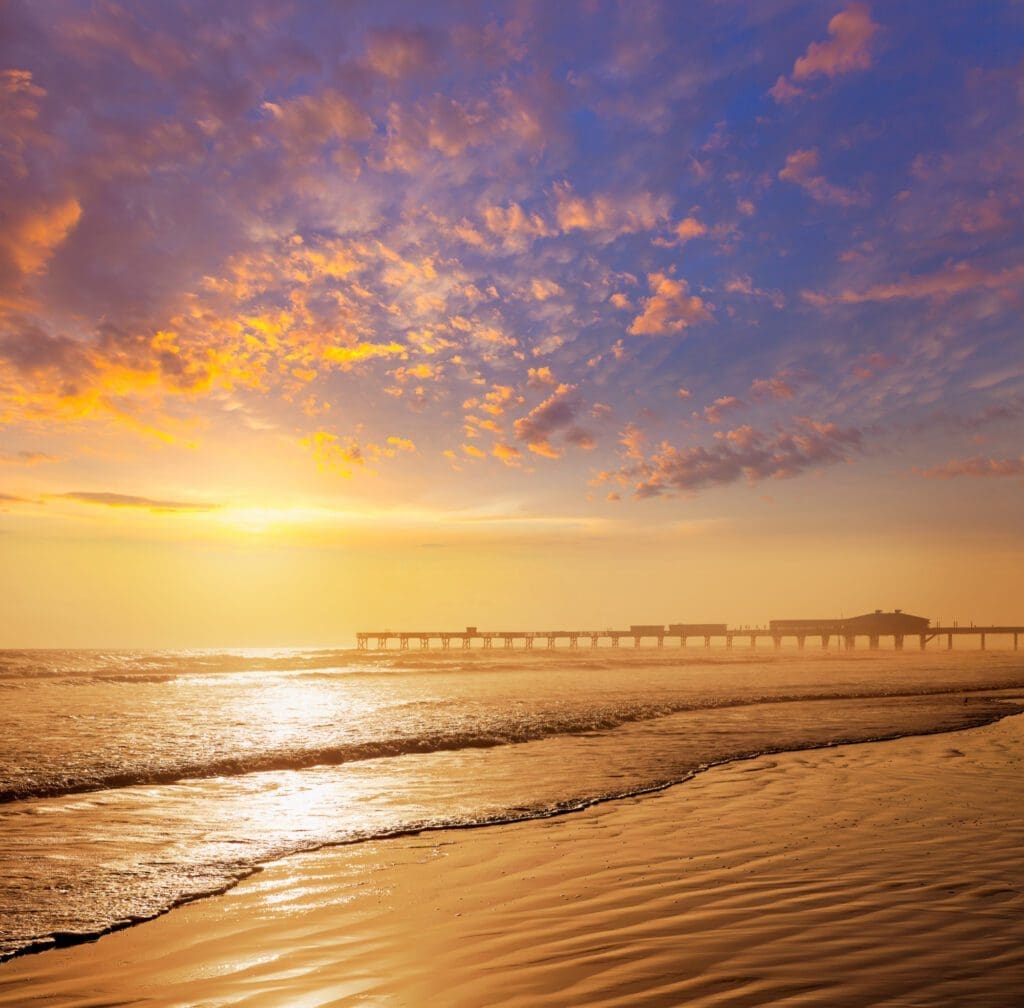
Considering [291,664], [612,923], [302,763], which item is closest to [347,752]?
[302,763]

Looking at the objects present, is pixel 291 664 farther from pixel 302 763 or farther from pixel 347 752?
pixel 302 763

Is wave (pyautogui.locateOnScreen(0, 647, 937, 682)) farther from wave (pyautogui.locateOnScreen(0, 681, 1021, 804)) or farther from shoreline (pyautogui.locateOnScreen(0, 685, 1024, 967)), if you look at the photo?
shoreline (pyautogui.locateOnScreen(0, 685, 1024, 967))

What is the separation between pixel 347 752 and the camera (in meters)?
16.5

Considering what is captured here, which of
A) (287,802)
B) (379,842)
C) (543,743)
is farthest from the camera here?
(543,743)

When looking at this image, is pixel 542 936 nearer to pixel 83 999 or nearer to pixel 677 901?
pixel 677 901

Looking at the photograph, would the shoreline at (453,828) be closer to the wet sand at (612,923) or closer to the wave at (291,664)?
the wet sand at (612,923)

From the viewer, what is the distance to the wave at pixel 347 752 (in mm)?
12789

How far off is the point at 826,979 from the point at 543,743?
13419 millimetres

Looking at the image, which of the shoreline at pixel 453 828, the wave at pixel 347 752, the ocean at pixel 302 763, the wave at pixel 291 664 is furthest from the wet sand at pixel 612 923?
the wave at pixel 291 664

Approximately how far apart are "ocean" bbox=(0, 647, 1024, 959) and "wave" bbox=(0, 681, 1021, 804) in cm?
6

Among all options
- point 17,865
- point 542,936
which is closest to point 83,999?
point 542,936

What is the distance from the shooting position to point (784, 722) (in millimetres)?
20984

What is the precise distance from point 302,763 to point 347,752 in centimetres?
127

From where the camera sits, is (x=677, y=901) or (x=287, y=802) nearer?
(x=677, y=901)
